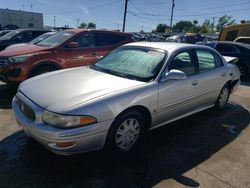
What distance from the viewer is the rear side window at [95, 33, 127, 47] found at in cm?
712

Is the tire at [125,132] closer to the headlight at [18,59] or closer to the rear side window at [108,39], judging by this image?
the headlight at [18,59]

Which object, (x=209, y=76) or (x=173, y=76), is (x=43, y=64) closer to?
(x=173, y=76)

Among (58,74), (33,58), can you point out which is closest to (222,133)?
(58,74)

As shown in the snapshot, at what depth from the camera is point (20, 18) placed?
4409 cm

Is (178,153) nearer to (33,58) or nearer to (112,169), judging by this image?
(112,169)

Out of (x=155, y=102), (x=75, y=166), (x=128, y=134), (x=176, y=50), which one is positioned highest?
(x=176, y=50)

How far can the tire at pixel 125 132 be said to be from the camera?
3.18m

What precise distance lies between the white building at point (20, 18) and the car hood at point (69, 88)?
4476 cm

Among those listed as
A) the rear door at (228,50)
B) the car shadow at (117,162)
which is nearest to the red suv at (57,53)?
the car shadow at (117,162)

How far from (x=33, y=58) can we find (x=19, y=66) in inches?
14.0

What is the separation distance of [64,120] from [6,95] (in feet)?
12.7

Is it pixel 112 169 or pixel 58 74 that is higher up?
pixel 58 74

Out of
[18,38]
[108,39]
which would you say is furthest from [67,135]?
[18,38]

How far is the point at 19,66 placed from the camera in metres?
5.68
